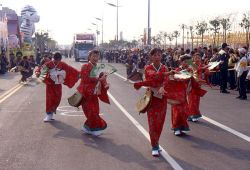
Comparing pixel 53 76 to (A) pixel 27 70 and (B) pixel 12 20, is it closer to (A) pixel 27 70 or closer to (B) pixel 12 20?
(A) pixel 27 70

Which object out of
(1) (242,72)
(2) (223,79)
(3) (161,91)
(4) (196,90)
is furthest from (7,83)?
(3) (161,91)

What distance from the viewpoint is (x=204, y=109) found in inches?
580

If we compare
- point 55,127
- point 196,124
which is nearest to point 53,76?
point 55,127

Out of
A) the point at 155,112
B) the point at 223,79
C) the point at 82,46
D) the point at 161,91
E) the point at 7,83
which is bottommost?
the point at 7,83

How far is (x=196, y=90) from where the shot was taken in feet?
37.6

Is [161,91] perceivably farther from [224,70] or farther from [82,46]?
[82,46]

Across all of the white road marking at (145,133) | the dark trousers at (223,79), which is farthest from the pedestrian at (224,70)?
the white road marking at (145,133)

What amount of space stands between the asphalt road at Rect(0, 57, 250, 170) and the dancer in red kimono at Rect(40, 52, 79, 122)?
404 mm

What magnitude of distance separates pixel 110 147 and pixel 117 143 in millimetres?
374

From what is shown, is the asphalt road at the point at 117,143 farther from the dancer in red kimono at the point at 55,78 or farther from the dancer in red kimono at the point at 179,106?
the dancer in red kimono at the point at 55,78

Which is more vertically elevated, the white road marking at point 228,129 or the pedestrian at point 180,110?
the pedestrian at point 180,110

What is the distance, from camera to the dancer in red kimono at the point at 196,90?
37.2 ft

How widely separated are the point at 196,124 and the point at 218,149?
9.64ft

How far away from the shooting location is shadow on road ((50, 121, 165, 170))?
7949 millimetres
